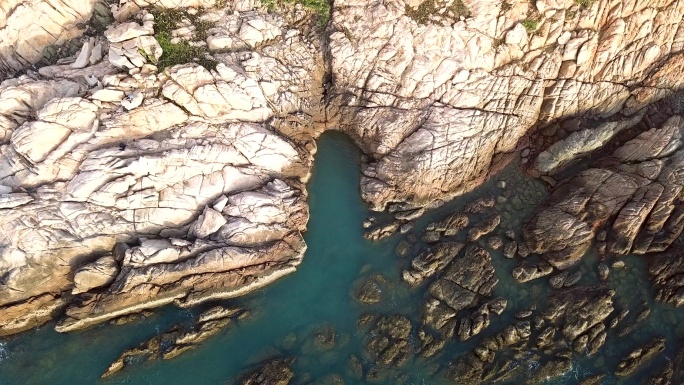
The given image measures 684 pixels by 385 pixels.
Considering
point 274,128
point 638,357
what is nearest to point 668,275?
point 638,357

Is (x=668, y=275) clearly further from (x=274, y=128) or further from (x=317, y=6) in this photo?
(x=317, y=6)

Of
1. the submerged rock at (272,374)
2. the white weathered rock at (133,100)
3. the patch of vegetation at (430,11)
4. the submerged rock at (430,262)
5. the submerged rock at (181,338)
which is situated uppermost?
the patch of vegetation at (430,11)

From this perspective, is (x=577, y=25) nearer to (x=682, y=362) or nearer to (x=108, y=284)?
(x=682, y=362)

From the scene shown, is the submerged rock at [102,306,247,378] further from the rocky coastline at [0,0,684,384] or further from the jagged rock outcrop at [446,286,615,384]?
the jagged rock outcrop at [446,286,615,384]

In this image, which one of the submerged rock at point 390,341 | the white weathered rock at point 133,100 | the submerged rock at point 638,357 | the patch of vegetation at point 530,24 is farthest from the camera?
the patch of vegetation at point 530,24

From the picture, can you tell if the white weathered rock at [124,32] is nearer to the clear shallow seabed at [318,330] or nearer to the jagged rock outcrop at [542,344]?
the clear shallow seabed at [318,330]

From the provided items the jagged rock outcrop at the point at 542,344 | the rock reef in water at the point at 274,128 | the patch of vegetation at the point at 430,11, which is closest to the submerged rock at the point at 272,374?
the rock reef in water at the point at 274,128

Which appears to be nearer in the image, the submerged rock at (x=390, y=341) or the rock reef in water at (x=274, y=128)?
the submerged rock at (x=390, y=341)
